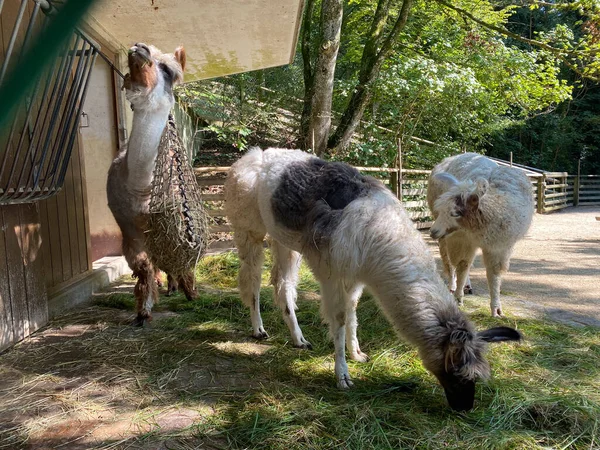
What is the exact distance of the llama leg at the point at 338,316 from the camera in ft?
11.6

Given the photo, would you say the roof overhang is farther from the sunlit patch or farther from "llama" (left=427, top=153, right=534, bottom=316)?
the sunlit patch

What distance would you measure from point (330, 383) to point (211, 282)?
3488mm

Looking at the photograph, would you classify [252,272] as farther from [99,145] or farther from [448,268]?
[99,145]

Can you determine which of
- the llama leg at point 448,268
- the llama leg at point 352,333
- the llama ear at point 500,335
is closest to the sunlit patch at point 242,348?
the llama leg at point 352,333

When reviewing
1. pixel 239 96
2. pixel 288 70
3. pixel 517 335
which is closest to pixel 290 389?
pixel 517 335

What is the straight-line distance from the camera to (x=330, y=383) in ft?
11.8

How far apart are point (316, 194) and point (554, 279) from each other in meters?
5.16

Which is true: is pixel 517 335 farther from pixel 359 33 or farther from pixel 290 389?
pixel 359 33

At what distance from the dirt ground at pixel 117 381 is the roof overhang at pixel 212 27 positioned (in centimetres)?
322

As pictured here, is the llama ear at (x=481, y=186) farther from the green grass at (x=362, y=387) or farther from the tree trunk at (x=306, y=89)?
the tree trunk at (x=306, y=89)

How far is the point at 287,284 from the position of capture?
4.45 m

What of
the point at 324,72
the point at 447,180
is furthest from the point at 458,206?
the point at 324,72

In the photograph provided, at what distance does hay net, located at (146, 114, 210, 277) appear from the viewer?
13.5 feet

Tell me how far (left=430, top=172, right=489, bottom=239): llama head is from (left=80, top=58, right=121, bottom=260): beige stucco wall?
4830 mm
